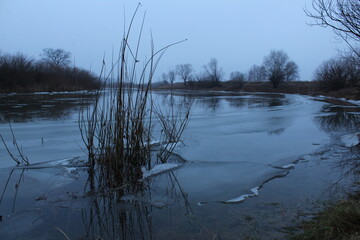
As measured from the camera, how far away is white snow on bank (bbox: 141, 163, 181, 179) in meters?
4.94

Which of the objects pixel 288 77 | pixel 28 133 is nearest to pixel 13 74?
pixel 28 133

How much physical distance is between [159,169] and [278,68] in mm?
55731

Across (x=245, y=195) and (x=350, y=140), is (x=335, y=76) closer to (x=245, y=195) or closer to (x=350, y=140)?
(x=350, y=140)

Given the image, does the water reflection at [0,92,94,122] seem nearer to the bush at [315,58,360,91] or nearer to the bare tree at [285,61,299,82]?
the bush at [315,58,360,91]

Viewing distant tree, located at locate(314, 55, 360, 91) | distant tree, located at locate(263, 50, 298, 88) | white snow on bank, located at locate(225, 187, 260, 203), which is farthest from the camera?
distant tree, located at locate(263, 50, 298, 88)

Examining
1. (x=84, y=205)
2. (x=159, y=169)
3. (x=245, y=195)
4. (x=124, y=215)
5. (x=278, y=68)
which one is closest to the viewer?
(x=124, y=215)

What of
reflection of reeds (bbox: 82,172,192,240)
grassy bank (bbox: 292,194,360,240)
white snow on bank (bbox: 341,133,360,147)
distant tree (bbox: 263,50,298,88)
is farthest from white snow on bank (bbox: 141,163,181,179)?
distant tree (bbox: 263,50,298,88)

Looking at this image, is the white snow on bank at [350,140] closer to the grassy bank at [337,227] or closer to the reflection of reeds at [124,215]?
the grassy bank at [337,227]

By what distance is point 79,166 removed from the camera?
5242 millimetres

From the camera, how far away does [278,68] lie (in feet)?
183

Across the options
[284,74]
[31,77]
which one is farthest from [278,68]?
[31,77]

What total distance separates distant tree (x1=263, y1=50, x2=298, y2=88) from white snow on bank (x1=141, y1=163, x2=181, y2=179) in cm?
5364

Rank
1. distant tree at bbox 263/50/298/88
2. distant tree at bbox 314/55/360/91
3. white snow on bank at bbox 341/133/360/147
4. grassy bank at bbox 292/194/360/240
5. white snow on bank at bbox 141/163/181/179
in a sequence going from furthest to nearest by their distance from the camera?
1. distant tree at bbox 263/50/298/88
2. distant tree at bbox 314/55/360/91
3. white snow on bank at bbox 341/133/360/147
4. white snow on bank at bbox 141/163/181/179
5. grassy bank at bbox 292/194/360/240

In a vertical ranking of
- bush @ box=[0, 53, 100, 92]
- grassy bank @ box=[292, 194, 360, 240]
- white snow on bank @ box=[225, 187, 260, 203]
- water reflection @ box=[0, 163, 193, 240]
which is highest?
bush @ box=[0, 53, 100, 92]
